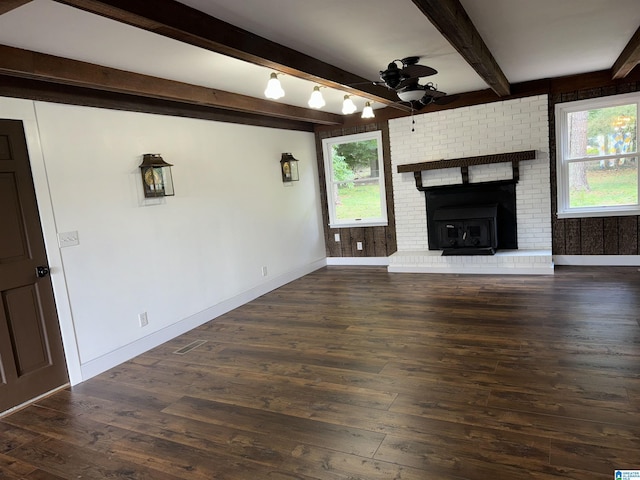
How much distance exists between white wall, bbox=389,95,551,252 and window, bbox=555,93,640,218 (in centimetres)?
22

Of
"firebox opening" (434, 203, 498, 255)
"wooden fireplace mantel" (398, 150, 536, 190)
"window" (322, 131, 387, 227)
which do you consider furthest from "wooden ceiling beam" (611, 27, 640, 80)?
"window" (322, 131, 387, 227)

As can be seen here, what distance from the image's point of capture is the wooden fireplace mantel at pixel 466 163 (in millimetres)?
5546

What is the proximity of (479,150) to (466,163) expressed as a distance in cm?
29

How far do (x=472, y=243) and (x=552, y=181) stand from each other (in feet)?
4.19

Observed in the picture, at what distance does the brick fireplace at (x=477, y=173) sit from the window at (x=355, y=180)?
0.28 meters

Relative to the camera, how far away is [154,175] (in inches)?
160

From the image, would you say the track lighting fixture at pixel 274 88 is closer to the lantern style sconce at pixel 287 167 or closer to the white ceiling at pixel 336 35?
the white ceiling at pixel 336 35

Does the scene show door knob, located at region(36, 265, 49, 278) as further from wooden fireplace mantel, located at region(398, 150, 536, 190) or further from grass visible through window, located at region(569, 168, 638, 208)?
grass visible through window, located at region(569, 168, 638, 208)

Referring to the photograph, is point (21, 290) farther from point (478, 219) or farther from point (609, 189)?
point (609, 189)

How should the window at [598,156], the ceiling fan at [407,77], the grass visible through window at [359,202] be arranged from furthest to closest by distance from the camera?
the grass visible through window at [359,202] < the window at [598,156] < the ceiling fan at [407,77]

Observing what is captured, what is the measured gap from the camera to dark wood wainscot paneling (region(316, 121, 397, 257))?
6.59m

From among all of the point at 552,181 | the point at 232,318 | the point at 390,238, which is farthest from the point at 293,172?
the point at 552,181

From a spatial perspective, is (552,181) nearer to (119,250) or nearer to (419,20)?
(419,20)

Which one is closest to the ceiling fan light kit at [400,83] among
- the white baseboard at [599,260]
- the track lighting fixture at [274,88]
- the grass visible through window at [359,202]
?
the track lighting fixture at [274,88]
